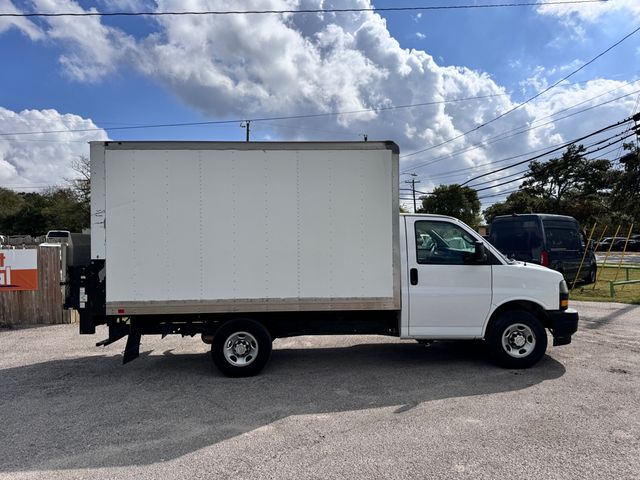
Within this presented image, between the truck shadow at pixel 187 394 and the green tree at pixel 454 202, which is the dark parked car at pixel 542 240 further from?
the green tree at pixel 454 202

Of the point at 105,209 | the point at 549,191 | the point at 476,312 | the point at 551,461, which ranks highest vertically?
the point at 549,191

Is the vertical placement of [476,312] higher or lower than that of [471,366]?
higher

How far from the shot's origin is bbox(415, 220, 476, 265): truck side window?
5879 millimetres

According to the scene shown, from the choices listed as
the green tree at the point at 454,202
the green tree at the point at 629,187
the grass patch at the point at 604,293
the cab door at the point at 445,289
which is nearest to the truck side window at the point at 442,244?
the cab door at the point at 445,289

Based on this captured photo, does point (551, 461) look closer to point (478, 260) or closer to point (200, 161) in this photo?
point (478, 260)

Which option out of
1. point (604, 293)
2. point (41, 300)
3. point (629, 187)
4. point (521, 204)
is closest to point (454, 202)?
point (521, 204)

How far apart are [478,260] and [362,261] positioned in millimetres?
1543

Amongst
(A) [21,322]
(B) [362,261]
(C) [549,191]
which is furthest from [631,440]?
(C) [549,191]

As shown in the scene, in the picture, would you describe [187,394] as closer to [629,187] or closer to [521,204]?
[629,187]

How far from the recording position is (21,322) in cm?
956

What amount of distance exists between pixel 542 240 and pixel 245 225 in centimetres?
1035

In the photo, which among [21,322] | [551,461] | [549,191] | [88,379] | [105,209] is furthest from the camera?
[549,191]

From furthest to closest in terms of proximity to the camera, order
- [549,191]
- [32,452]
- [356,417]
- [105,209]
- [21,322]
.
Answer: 1. [549,191]
2. [21,322]
3. [105,209]
4. [356,417]
5. [32,452]

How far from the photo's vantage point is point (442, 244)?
5.94m
